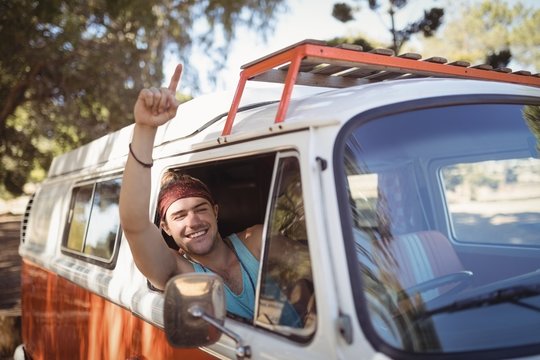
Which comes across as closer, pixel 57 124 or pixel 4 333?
pixel 4 333

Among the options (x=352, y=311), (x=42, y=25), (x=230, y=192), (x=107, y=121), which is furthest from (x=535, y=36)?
(x=352, y=311)

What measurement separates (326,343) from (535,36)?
4129 cm

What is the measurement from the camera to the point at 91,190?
409cm

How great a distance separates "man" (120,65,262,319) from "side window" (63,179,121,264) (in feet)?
2.45

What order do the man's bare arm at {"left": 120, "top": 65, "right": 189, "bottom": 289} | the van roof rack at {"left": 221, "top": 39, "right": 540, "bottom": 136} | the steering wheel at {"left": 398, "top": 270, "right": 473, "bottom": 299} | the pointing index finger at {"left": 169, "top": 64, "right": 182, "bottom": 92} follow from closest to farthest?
the steering wheel at {"left": 398, "top": 270, "right": 473, "bottom": 299} → the van roof rack at {"left": 221, "top": 39, "right": 540, "bottom": 136} → the man's bare arm at {"left": 120, "top": 65, "right": 189, "bottom": 289} → the pointing index finger at {"left": 169, "top": 64, "right": 182, "bottom": 92}

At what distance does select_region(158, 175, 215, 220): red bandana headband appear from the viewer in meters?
2.72

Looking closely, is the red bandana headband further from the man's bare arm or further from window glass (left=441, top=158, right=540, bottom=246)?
window glass (left=441, top=158, right=540, bottom=246)

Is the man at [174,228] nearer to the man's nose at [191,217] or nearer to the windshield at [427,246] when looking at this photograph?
the man's nose at [191,217]

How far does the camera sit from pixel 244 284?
8.63 feet

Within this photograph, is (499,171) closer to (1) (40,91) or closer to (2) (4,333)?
(2) (4,333)

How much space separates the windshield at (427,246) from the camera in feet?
5.46

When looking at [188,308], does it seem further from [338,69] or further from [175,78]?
[338,69]

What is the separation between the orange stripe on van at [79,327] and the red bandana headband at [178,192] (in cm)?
57

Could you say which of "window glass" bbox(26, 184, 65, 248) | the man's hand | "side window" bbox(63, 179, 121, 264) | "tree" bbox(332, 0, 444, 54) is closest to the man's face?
the man's hand
